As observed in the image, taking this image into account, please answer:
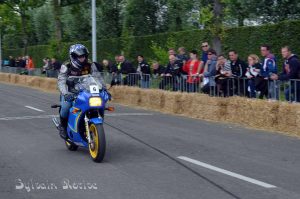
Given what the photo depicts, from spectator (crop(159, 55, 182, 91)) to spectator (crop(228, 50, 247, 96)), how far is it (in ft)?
9.31

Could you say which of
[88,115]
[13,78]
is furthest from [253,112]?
[13,78]

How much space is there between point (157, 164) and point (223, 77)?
23.5 ft

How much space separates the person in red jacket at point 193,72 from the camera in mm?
17078

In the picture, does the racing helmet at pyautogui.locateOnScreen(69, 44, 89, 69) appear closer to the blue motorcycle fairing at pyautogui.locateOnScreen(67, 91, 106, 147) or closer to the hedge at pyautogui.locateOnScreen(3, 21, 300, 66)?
the blue motorcycle fairing at pyautogui.locateOnScreen(67, 91, 106, 147)

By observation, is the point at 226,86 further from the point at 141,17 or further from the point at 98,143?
the point at 141,17

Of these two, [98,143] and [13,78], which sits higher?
[13,78]

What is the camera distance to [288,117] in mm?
12695

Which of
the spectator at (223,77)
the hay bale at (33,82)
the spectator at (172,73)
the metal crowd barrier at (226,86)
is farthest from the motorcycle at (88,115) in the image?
the hay bale at (33,82)

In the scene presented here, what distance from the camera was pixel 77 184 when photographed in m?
7.56

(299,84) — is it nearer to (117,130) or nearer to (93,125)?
(117,130)

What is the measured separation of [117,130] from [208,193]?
636 cm

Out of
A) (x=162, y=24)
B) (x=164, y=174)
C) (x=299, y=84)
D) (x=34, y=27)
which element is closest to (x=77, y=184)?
(x=164, y=174)

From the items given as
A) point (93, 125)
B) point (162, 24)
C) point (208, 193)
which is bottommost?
point (208, 193)

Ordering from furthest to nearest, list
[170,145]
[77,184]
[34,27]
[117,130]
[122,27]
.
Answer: [34,27], [122,27], [117,130], [170,145], [77,184]
